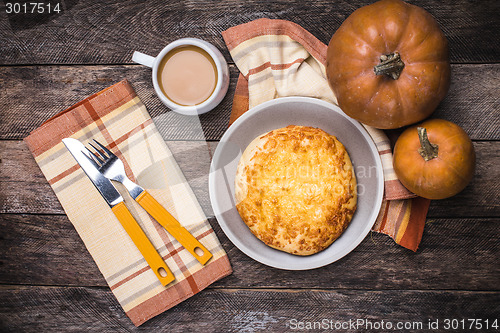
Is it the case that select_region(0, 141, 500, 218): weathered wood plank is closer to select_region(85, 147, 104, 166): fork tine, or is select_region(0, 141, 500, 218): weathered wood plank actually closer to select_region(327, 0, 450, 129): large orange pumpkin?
select_region(85, 147, 104, 166): fork tine

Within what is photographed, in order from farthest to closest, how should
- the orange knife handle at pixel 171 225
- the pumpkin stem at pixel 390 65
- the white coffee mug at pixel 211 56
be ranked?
the orange knife handle at pixel 171 225 < the white coffee mug at pixel 211 56 < the pumpkin stem at pixel 390 65

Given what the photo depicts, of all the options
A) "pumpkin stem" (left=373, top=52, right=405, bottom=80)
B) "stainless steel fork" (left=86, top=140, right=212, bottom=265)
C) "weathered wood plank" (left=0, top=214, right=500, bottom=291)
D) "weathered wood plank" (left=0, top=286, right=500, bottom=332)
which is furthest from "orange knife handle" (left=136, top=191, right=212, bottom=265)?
"pumpkin stem" (left=373, top=52, right=405, bottom=80)

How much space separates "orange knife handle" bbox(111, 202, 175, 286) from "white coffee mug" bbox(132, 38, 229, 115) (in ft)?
1.53

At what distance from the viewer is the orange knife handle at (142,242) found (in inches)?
58.4

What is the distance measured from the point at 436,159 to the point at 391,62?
0.37 m

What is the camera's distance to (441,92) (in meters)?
1.21

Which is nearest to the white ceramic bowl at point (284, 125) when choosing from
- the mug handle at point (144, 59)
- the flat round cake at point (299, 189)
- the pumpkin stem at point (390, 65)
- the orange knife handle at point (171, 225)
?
the flat round cake at point (299, 189)

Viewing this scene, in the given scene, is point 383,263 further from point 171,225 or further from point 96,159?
point 96,159

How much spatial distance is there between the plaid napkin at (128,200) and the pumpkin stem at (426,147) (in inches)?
33.6

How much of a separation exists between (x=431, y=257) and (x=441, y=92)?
701 mm

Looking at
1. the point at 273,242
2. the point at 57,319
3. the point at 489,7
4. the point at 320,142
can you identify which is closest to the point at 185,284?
the point at 273,242

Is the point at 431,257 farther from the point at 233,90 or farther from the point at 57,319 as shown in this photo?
the point at 57,319

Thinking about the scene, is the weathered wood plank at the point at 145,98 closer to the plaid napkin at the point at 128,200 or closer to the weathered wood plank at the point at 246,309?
the plaid napkin at the point at 128,200

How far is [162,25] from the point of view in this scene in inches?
60.1
